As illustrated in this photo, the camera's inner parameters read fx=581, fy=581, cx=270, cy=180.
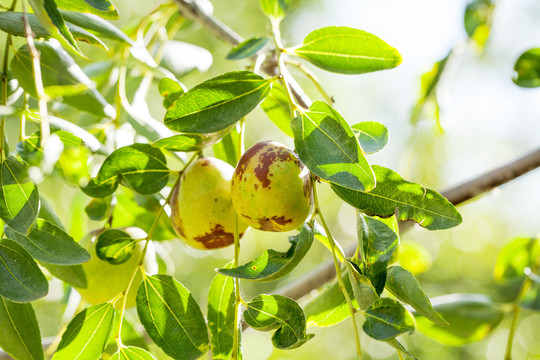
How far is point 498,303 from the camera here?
1.25 meters

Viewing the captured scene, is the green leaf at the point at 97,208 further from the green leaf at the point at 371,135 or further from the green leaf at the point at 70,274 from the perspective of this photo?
the green leaf at the point at 371,135

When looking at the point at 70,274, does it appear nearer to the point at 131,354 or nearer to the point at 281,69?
the point at 131,354

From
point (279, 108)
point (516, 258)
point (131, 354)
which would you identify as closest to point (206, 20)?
point (279, 108)

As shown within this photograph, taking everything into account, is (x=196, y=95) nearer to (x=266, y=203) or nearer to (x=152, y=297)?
(x=266, y=203)

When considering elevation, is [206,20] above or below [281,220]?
above

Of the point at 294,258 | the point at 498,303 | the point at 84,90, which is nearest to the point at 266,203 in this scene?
the point at 294,258

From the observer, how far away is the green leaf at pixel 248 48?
0.93m

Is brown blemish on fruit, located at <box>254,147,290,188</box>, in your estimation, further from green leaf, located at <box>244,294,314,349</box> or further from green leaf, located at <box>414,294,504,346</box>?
green leaf, located at <box>414,294,504,346</box>

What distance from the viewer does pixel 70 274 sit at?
2.96 ft

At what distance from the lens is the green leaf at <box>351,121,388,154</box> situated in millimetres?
760

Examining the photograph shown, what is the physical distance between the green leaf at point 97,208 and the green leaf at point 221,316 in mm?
263

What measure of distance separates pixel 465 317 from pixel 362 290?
62 cm

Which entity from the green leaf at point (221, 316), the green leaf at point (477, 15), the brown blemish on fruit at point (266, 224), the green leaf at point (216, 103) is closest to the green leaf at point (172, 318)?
the green leaf at point (221, 316)

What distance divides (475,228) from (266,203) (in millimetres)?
5207
